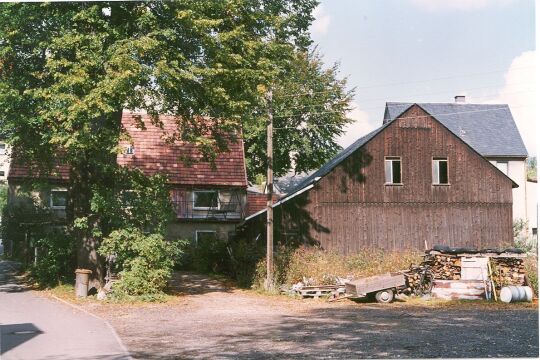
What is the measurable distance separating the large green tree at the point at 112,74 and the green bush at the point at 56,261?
5.44ft

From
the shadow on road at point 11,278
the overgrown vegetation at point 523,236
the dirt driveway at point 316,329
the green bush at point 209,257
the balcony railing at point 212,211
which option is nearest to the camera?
the dirt driveway at point 316,329

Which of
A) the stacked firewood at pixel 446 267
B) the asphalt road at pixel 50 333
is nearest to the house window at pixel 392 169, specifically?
the stacked firewood at pixel 446 267

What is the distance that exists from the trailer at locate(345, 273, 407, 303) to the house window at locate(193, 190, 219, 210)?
18964 mm

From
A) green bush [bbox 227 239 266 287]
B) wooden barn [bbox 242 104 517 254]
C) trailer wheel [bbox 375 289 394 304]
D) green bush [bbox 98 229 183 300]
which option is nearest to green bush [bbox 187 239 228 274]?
wooden barn [bbox 242 104 517 254]

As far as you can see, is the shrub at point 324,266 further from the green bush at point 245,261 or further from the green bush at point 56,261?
the green bush at point 56,261

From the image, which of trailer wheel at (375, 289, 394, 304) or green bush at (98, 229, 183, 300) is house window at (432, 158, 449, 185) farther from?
green bush at (98, 229, 183, 300)

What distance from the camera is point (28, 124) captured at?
19.9 m

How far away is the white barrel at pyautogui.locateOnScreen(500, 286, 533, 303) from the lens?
833 inches

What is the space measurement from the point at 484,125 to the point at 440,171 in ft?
58.7

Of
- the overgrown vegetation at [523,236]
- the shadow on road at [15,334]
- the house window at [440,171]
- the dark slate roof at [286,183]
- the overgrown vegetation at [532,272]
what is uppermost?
the dark slate roof at [286,183]

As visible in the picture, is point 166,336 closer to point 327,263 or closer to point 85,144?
point 85,144

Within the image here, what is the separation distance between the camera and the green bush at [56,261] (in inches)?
961

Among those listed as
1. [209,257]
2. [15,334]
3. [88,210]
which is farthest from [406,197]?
[15,334]

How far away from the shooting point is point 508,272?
22172 mm
